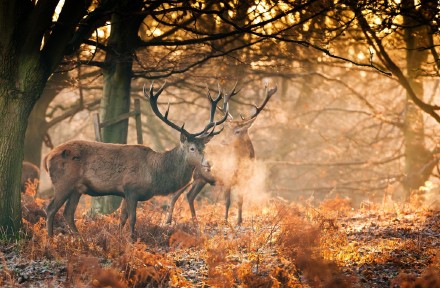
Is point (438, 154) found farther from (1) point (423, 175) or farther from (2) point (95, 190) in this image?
(2) point (95, 190)

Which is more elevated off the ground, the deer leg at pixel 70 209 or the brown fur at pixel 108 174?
the brown fur at pixel 108 174

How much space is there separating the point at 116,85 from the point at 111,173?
302 cm

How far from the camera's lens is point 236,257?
7918 mm

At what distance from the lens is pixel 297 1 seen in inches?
406

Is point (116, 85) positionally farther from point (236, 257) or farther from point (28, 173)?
point (236, 257)

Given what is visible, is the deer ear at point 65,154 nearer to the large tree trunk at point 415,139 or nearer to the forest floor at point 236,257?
the forest floor at point 236,257

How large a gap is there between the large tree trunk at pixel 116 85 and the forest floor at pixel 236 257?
2555mm

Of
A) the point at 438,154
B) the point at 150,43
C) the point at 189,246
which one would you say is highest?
the point at 150,43

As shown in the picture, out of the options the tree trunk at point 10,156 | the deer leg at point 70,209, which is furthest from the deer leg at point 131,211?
the tree trunk at point 10,156

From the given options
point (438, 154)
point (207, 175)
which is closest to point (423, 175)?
point (438, 154)

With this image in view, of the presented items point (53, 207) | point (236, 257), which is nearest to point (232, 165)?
point (53, 207)

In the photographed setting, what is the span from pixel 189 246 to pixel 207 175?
455cm

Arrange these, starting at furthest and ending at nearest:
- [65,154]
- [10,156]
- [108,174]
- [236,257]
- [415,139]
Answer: [415,139], [108,174], [65,154], [10,156], [236,257]

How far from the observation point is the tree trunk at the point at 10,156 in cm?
920
